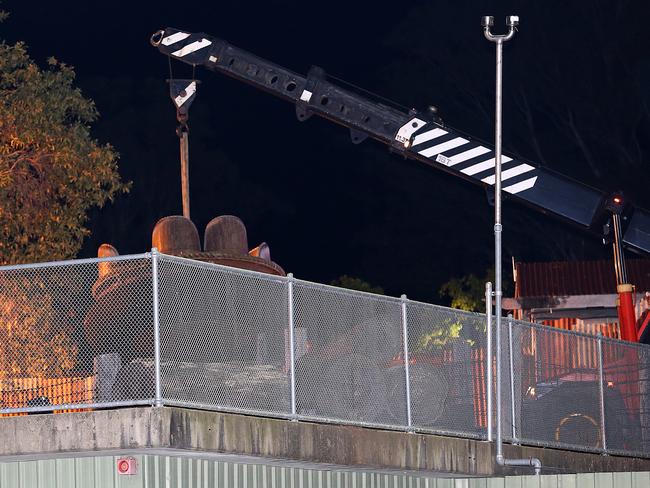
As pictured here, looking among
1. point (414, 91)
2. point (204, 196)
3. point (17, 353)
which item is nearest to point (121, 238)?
point (204, 196)

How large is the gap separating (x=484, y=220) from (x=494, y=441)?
4611cm

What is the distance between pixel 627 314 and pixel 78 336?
13.0 metres

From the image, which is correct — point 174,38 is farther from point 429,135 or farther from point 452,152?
point 452,152

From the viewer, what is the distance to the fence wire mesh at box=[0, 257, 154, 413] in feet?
44.8

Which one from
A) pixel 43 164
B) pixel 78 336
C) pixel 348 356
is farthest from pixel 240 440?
pixel 43 164

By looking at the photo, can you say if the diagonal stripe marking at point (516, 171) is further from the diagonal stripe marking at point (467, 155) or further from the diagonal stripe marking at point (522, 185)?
the diagonal stripe marking at point (467, 155)

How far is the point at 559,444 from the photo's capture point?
64.1ft

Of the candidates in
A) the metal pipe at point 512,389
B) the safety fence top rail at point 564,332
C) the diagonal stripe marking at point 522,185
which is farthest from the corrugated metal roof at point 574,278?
the metal pipe at point 512,389

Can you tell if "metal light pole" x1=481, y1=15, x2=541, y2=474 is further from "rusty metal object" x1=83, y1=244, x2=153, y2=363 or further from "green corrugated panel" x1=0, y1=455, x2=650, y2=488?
"rusty metal object" x1=83, y1=244, x2=153, y2=363

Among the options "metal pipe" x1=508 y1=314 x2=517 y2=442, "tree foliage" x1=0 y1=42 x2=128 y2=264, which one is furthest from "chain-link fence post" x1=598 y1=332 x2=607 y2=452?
"tree foliage" x1=0 y1=42 x2=128 y2=264

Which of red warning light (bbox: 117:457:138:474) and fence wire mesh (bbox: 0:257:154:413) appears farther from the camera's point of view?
red warning light (bbox: 117:457:138:474)

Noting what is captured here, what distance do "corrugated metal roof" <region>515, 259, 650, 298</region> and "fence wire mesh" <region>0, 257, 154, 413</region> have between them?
26.4 metres

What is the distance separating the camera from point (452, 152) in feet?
92.8

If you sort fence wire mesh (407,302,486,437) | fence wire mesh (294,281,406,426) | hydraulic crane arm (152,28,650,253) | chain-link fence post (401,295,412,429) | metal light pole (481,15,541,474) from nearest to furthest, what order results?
1. fence wire mesh (294,281,406,426)
2. chain-link fence post (401,295,412,429)
3. fence wire mesh (407,302,486,437)
4. metal light pole (481,15,541,474)
5. hydraulic crane arm (152,28,650,253)
